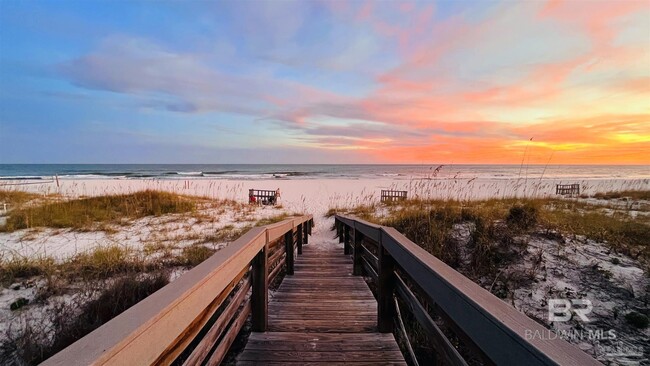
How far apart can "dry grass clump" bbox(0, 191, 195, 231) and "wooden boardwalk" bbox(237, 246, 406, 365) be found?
22.7 feet

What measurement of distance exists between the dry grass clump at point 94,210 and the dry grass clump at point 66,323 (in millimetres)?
5332

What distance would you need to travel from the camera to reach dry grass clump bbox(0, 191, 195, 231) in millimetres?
7375

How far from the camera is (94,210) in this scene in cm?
853

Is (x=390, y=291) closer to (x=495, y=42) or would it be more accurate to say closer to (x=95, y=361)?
(x=95, y=361)

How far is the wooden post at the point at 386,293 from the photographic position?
2432mm

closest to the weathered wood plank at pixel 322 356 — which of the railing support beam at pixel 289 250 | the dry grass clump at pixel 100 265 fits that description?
the railing support beam at pixel 289 250

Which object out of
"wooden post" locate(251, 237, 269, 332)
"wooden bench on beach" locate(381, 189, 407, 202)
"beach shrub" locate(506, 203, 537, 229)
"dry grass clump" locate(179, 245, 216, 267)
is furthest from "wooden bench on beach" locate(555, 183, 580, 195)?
"wooden post" locate(251, 237, 269, 332)

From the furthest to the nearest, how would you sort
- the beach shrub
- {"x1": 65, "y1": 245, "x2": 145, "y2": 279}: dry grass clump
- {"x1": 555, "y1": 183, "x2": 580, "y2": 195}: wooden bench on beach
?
1. {"x1": 555, "y1": 183, "x2": 580, "y2": 195}: wooden bench on beach
2. the beach shrub
3. {"x1": 65, "y1": 245, "x2": 145, "y2": 279}: dry grass clump

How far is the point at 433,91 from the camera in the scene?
37.9ft

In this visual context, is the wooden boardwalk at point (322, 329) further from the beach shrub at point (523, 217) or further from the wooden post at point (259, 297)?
the beach shrub at point (523, 217)

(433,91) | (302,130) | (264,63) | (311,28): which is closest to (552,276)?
(311,28)

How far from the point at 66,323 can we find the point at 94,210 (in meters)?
7.36

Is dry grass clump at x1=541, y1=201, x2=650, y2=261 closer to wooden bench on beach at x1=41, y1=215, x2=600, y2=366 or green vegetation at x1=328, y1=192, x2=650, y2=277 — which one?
green vegetation at x1=328, y1=192, x2=650, y2=277

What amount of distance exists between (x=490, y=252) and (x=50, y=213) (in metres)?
10.9
